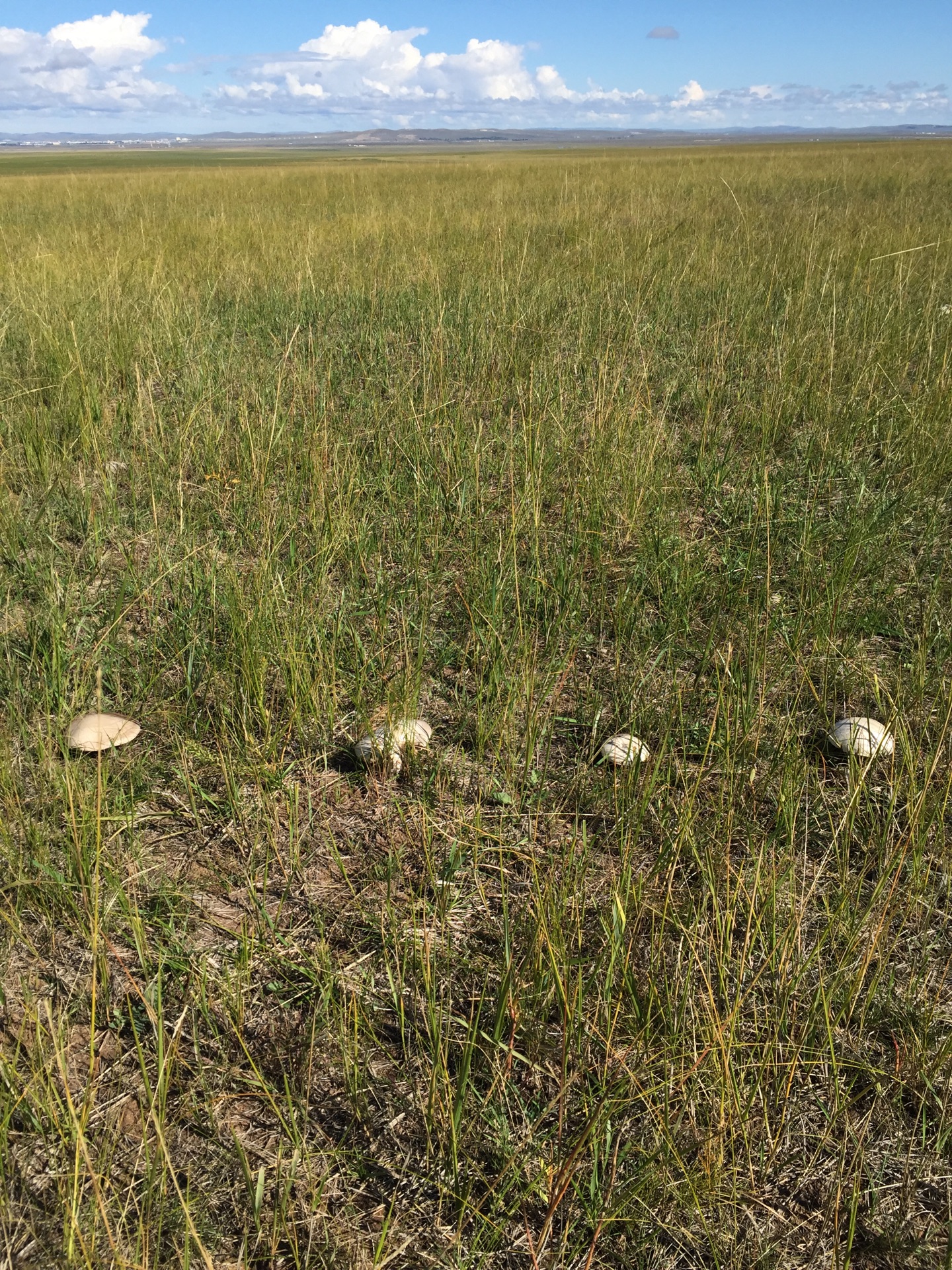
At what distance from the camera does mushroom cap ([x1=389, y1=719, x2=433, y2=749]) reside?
1.92 m

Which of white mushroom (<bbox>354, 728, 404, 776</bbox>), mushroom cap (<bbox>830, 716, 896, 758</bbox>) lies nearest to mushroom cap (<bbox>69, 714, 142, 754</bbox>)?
white mushroom (<bbox>354, 728, 404, 776</bbox>)

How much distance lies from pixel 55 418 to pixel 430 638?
2281 millimetres

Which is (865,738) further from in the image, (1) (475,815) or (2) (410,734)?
(2) (410,734)

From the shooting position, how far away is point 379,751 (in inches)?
75.0

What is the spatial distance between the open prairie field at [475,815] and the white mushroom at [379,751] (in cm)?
3

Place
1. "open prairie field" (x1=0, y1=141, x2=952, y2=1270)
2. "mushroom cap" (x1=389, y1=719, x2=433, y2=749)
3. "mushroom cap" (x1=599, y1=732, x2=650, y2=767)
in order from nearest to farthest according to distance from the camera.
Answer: "open prairie field" (x1=0, y1=141, x2=952, y2=1270), "mushroom cap" (x1=599, y1=732, x2=650, y2=767), "mushroom cap" (x1=389, y1=719, x2=433, y2=749)

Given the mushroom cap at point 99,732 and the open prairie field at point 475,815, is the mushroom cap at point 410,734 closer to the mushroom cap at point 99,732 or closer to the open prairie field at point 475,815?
the open prairie field at point 475,815

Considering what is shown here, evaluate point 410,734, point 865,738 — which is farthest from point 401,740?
point 865,738

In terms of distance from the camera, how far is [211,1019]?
4.35 feet

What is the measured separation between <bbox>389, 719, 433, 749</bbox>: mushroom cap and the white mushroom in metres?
0.01

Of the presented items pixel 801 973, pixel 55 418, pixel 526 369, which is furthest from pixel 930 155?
pixel 801 973

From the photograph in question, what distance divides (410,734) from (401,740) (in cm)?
3

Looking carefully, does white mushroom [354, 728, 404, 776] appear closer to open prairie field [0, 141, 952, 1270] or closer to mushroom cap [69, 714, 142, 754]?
open prairie field [0, 141, 952, 1270]

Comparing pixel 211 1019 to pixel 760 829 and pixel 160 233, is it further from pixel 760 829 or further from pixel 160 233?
pixel 160 233
